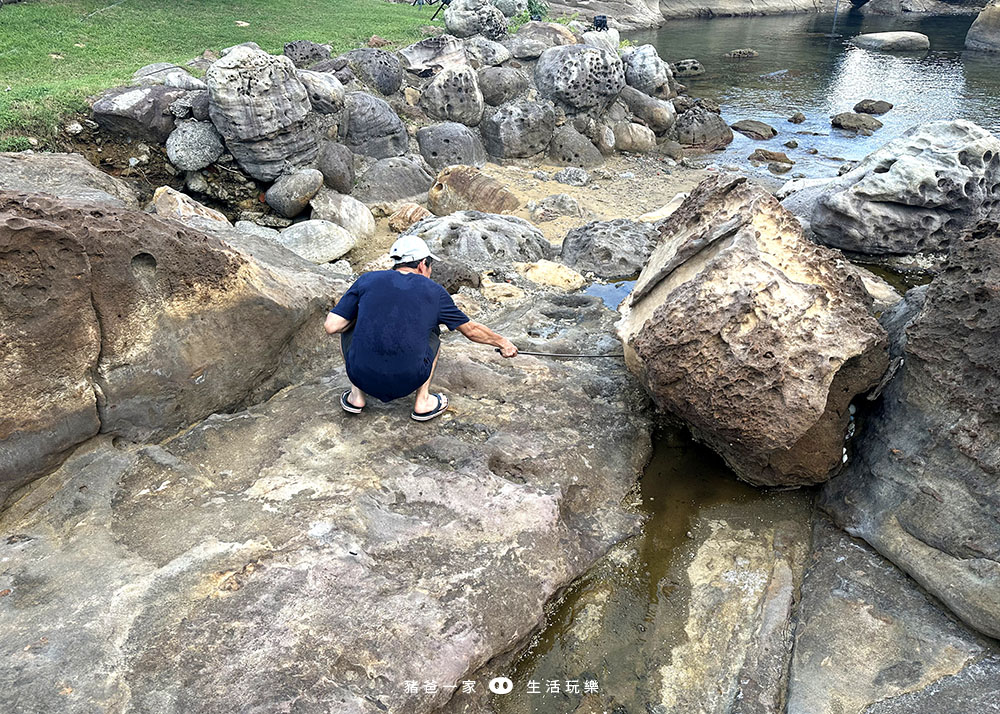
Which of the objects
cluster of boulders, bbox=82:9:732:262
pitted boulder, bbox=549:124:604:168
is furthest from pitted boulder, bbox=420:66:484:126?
pitted boulder, bbox=549:124:604:168

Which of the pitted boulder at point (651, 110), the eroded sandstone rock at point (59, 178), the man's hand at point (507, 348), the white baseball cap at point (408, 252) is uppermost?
the white baseball cap at point (408, 252)

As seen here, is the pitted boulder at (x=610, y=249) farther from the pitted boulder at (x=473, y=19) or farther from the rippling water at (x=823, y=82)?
the pitted boulder at (x=473, y=19)

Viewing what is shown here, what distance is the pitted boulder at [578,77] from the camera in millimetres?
12680

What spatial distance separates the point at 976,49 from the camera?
2616 cm

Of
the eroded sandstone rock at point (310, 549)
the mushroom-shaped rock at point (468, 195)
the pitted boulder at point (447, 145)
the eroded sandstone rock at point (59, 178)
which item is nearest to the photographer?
the eroded sandstone rock at point (310, 549)

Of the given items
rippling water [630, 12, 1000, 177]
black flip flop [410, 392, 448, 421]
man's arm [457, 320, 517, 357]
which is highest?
man's arm [457, 320, 517, 357]

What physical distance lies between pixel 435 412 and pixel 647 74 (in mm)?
12770

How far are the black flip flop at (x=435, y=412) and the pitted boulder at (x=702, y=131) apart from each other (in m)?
11.6

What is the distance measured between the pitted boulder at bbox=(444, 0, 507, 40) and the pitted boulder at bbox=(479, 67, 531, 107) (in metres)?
3.30

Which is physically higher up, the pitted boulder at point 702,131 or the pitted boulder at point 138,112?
the pitted boulder at point 138,112

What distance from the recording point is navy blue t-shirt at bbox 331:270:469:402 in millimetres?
3652

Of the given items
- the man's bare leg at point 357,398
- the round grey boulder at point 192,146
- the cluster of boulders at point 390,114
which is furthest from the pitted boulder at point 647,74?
the man's bare leg at point 357,398

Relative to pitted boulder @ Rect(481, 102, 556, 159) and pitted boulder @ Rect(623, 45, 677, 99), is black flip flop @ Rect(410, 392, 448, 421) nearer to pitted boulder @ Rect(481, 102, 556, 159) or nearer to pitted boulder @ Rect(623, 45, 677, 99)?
pitted boulder @ Rect(481, 102, 556, 159)

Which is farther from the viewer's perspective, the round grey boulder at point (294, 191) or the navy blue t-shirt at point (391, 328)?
the round grey boulder at point (294, 191)
